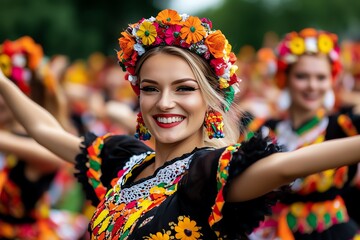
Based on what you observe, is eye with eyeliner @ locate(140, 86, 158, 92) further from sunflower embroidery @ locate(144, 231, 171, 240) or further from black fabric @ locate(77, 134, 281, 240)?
sunflower embroidery @ locate(144, 231, 171, 240)

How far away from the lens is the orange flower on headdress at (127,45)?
12.6 feet

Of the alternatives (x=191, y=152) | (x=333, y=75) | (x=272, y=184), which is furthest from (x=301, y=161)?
(x=333, y=75)

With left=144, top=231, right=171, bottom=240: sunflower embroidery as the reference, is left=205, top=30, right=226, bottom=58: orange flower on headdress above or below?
above

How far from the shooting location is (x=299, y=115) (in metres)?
6.59

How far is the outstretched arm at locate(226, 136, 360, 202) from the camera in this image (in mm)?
3016

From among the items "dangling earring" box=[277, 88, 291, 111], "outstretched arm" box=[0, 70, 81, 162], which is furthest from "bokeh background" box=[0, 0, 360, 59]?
"outstretched arm" box=[0, 70, 81, 162]

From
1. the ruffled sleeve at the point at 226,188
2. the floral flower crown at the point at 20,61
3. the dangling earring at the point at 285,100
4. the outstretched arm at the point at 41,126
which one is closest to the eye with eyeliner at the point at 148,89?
the ruffled sleeve at the point at 226,188

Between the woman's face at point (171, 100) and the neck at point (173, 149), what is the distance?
25 mm

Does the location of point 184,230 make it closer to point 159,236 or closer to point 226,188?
point 159,236

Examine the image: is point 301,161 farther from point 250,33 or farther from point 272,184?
point 250,33

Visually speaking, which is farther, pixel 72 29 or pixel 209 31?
pixel 72 29

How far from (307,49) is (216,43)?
123 inches

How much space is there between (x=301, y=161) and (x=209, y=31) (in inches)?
35.9

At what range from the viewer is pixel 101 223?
3740mm
